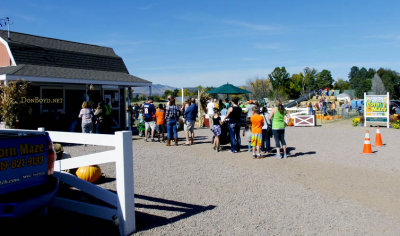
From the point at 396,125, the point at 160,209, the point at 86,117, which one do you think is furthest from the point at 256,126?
the point at 396,125

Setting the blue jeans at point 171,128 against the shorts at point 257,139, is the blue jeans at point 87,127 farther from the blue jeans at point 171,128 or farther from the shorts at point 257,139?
the shorts at point 257,139

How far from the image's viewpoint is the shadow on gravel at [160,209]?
15.3 feet

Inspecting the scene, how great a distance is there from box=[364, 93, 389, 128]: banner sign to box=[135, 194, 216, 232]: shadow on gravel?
1698 cm

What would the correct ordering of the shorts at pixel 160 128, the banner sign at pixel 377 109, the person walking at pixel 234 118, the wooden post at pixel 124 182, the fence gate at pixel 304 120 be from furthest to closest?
the fence gate at pixel 304 120 → the banner sign at pixel 377 109 → the shorts at pixel 160 128 → the person walking at pixel 234 118 → the wooden post at pixel 124 182

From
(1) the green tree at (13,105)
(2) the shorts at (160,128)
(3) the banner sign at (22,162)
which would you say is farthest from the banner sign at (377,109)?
(3) the banner sign at (22,162)

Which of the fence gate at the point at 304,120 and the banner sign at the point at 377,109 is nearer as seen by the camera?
the banner sign at the point at 377,109

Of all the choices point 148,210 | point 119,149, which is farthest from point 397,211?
point 119,149

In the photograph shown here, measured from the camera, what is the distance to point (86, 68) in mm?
18594

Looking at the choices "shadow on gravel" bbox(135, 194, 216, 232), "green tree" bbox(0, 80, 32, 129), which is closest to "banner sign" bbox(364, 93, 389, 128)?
"shadow on gravel" bbox(135, 194, 216, 232)

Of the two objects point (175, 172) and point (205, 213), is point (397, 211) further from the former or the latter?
point (175, 172)

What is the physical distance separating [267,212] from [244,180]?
2.04 m

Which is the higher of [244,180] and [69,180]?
[69,180]

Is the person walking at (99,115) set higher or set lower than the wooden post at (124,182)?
higher

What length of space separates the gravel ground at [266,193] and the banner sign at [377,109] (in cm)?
948
